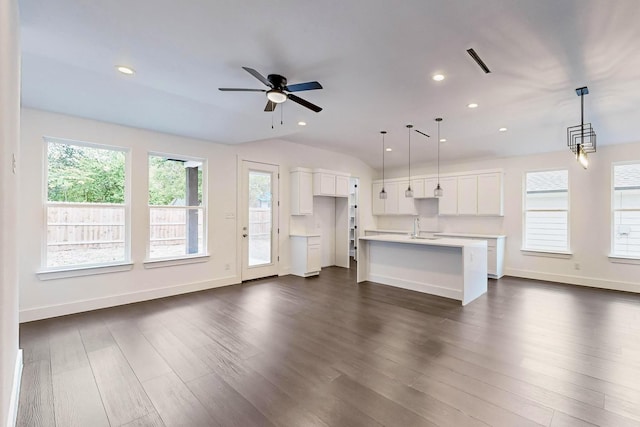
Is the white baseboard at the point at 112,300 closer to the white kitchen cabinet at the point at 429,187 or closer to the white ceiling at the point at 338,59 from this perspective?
the white ceiling at the point at 338,59

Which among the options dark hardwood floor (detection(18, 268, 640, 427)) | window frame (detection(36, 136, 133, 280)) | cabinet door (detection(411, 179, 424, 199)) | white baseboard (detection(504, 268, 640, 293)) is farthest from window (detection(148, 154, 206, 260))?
white baseboard (detection(504, 268, 640, 293))

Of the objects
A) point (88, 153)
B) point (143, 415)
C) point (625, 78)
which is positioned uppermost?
point (625, 78)

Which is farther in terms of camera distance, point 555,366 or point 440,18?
point 555,366

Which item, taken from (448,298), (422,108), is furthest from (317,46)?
(448,298)

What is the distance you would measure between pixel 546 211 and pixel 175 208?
23.7 ft

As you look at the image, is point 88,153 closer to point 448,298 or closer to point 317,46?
point 317,46

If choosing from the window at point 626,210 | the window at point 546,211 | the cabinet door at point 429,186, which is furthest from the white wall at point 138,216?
the window at point 626,210

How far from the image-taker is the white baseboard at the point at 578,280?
16.9 feet

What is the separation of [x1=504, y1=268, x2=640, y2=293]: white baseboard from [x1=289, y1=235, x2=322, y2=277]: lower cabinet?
13.7 ft

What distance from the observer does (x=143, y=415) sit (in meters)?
1.99

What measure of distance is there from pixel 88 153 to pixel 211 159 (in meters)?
1.77

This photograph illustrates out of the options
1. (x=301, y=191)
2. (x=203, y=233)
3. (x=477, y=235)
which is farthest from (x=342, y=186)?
(x=203, y=233)

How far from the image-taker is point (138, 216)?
4.55 m

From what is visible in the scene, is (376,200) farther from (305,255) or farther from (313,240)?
(305,255)
